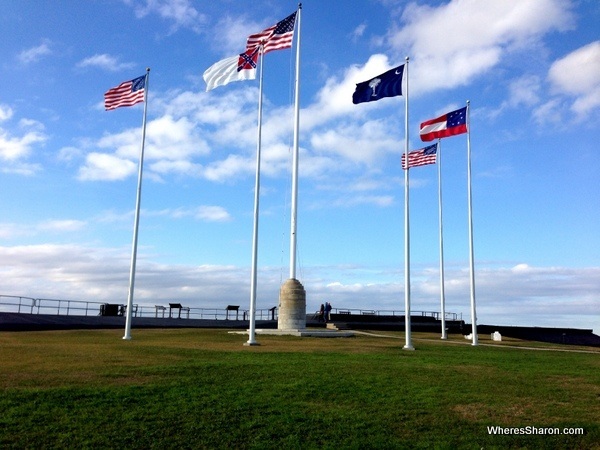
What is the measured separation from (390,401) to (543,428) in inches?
117

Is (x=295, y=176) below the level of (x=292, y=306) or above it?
above

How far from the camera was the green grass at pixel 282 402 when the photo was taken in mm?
10055

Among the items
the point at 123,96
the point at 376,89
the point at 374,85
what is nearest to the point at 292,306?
the point at 376,89

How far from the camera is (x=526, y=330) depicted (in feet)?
161

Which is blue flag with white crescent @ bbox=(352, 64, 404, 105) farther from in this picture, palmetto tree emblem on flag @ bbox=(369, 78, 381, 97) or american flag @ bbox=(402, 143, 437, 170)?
american flag @ bbox=(402, 143, 437, 170)

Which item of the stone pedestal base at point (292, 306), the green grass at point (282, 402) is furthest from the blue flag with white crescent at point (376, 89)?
the green grass at point (282, 402)

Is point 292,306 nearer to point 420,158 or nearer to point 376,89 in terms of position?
point 420,158

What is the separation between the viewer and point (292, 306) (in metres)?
30.2

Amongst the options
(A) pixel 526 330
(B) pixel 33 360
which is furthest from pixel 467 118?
(A) pixel 526 330

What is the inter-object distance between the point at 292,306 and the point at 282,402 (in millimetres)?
18275

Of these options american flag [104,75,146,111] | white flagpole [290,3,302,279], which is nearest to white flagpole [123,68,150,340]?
american flag [104,75,146,111]

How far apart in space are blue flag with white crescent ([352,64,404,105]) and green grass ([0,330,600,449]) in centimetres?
1127

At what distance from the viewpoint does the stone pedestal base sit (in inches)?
1192

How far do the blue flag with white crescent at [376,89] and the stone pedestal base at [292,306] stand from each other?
1050 cm
